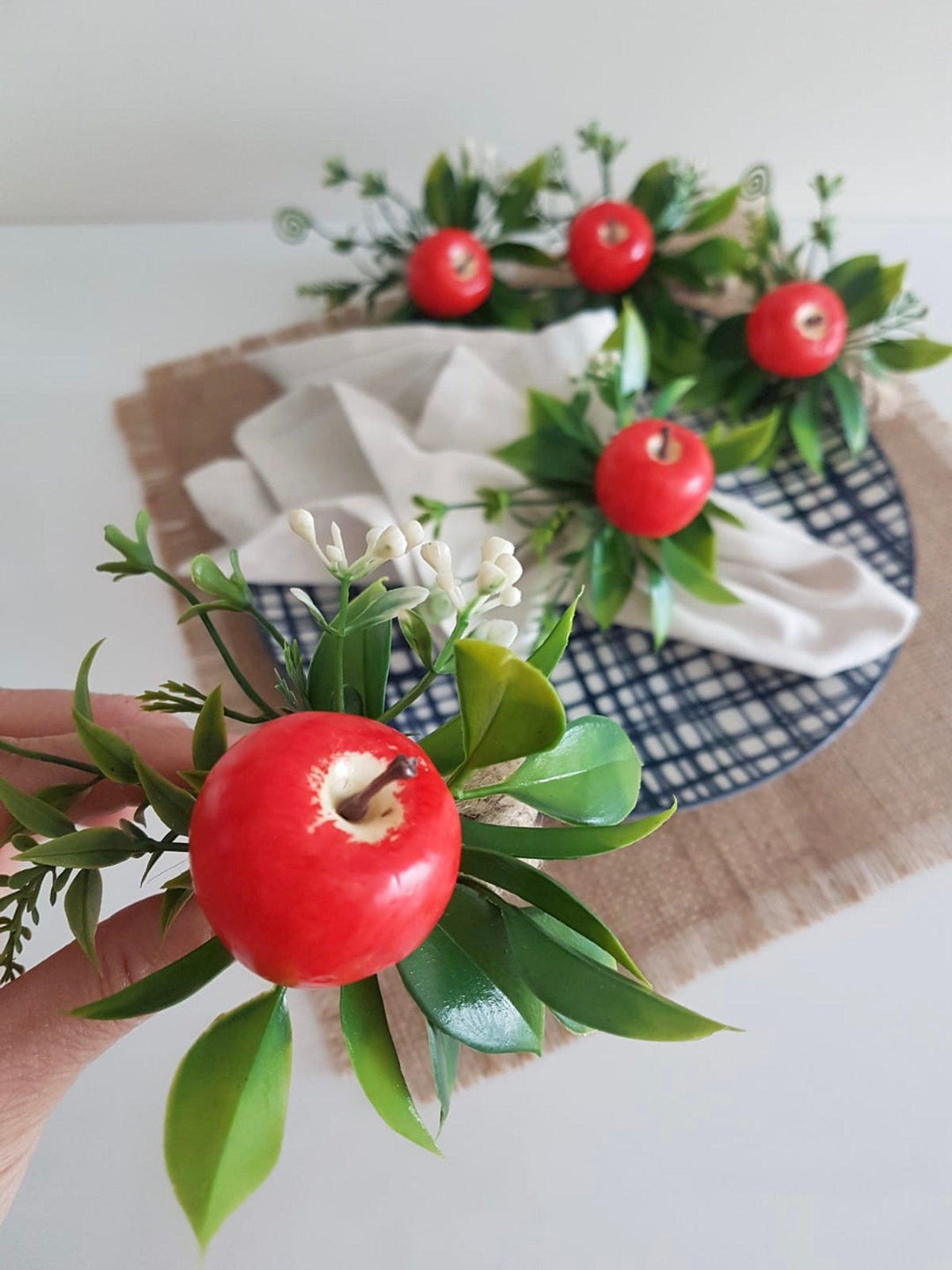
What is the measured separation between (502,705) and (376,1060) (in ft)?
0.31

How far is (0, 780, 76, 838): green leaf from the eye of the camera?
0.23 meters

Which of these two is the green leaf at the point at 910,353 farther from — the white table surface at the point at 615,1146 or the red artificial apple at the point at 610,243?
the white table surface at the point at 615,1146

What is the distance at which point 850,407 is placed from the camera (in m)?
0.65

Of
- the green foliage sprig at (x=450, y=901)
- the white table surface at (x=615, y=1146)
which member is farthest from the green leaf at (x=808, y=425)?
the green foliage sprig at (x=450, y=901)

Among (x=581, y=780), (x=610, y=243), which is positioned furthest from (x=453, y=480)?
(x=581, y=780)

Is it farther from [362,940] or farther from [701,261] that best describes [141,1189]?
[701,261]

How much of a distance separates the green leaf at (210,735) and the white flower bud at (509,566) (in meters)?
0.07

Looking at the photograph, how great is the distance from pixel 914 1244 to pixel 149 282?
786 millimetres

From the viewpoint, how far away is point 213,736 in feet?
0.77

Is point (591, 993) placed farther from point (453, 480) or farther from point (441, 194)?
point (441, 194)

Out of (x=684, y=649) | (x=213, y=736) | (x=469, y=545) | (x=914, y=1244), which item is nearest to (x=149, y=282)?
(x=469, y=545)

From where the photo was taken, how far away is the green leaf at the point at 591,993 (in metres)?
0.20

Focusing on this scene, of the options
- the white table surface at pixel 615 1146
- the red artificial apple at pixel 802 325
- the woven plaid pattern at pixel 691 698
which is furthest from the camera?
the red artificial apple at pixel 802 325

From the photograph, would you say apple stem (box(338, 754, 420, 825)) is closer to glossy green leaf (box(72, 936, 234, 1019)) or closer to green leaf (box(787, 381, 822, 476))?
glossy green leaf (box(72, 936, 234, 1019))
